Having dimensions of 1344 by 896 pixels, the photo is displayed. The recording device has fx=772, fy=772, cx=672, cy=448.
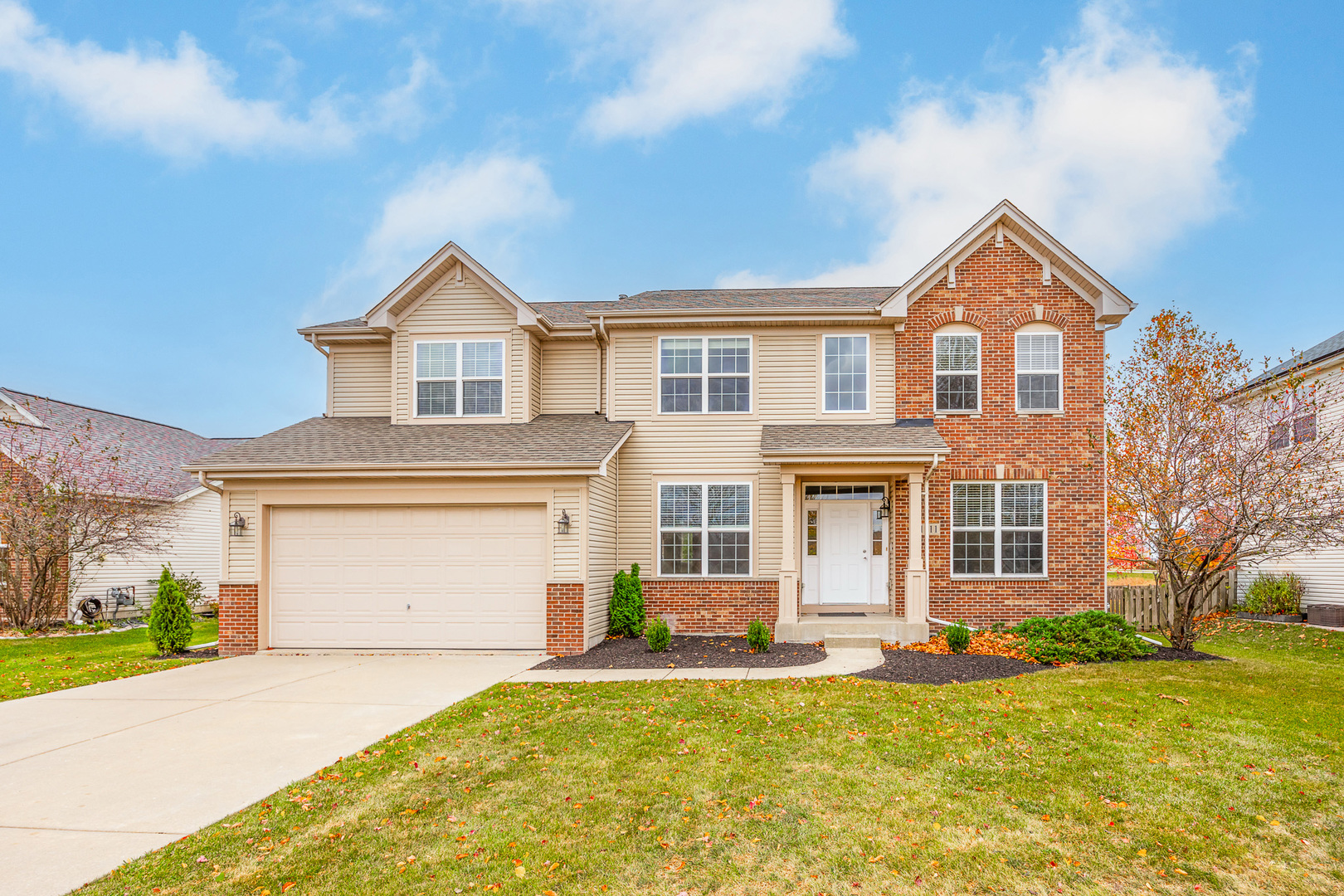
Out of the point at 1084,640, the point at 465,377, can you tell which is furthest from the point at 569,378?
the point at 1084,640

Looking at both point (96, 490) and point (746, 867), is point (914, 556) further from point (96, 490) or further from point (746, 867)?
point (96, 490)

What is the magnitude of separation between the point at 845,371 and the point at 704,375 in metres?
2.78

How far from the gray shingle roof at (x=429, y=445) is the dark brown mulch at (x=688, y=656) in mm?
3083

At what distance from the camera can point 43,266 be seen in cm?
3419

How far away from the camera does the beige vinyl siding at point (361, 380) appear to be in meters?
16.2

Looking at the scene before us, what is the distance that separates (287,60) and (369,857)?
2534cm

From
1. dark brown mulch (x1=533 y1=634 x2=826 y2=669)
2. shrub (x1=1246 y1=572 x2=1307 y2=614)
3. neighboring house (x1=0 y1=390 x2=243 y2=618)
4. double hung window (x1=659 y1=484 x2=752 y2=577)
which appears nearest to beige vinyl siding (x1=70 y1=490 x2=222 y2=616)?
neighboring house (x1=0 y1=390 x2=243 y2=618)

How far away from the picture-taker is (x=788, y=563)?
13.7 meters

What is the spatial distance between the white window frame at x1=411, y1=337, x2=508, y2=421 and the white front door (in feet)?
22.0

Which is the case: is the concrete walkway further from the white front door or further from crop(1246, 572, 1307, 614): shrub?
crop(1246, 572, 1307, 614): shrub

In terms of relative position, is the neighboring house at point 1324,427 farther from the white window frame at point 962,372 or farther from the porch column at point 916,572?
the porch column at point 916,572

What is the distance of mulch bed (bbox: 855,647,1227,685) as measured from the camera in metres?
10.2

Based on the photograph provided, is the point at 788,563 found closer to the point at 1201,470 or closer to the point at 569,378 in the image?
the point at 569,378

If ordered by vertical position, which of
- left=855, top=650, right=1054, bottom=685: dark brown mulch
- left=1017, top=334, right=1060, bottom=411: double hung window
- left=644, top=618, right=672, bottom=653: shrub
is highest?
left=1017, top=334, right=1060, bottom=411: double hung window
